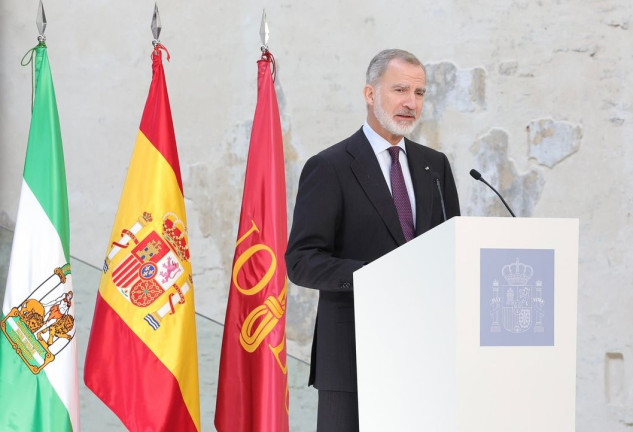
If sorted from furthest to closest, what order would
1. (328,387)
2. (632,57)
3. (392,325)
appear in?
(632,57)
(328,387)
(392,325)

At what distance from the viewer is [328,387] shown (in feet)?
7.73

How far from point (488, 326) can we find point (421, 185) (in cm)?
77

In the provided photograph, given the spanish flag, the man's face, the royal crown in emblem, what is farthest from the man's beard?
the spanish flag

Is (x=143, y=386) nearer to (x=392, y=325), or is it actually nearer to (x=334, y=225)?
(x=334, y=225)

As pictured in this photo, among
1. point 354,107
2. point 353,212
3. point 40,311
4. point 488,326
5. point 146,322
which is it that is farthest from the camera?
point 354,107

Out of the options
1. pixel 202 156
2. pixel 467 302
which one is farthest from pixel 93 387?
pixel 467 302

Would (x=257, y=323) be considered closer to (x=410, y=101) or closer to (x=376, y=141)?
(x=376, y=141)

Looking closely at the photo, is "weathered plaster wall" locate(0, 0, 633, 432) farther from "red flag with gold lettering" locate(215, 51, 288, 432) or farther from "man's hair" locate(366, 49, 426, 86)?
"man's hair" locate(366, 49, 426, 86)

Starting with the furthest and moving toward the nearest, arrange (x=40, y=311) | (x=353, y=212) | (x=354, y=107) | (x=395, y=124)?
(x=354, y=107), (x=40, y=311), (x=395, y=124), (x=353, y=212)

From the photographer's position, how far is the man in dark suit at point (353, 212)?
234 cm

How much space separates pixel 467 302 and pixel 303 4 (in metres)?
2.89

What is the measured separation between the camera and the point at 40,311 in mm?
3123

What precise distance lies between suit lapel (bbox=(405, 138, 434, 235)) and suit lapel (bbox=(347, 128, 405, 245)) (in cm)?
8

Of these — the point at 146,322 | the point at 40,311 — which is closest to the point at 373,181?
the point at 146,322
